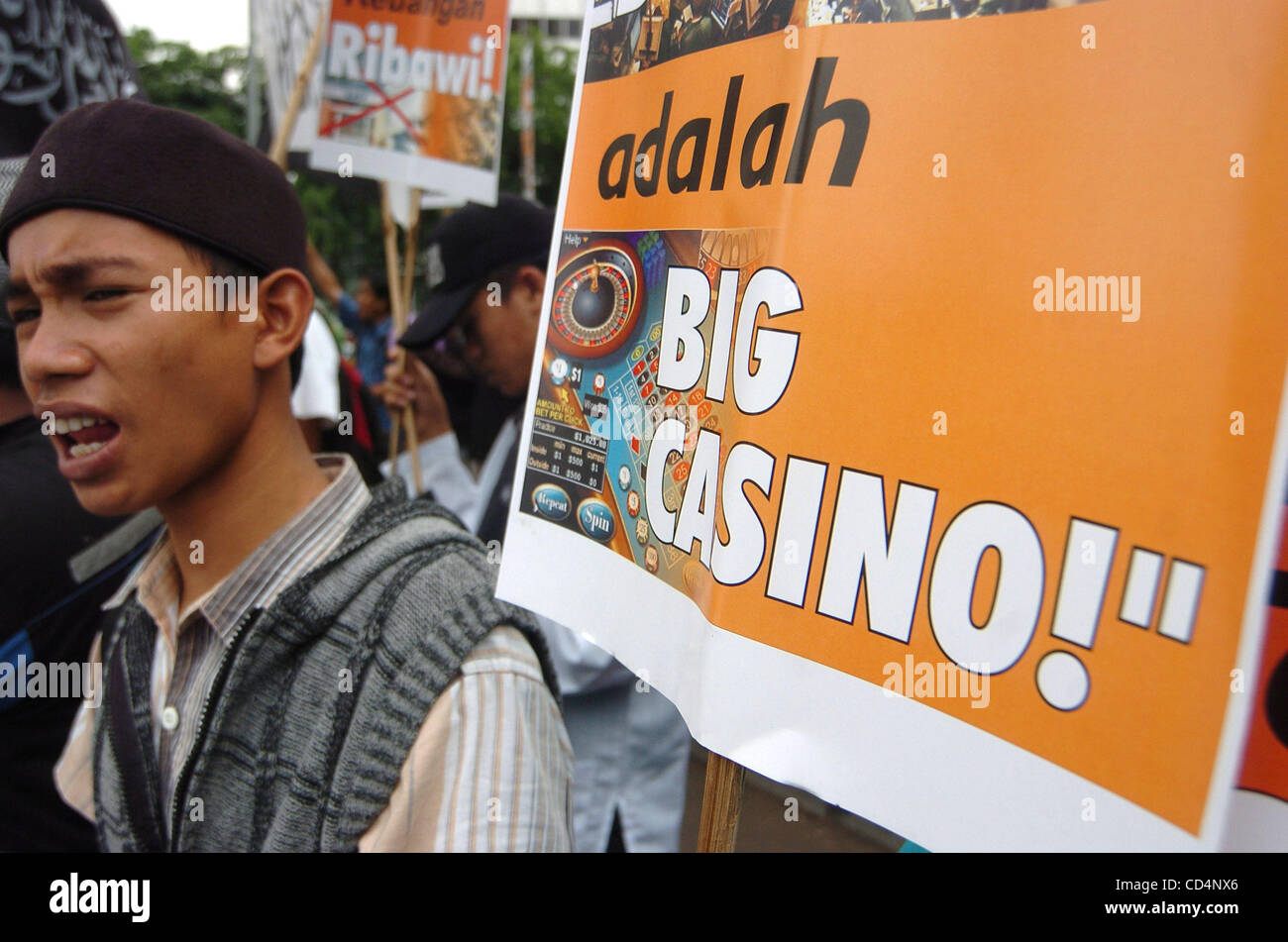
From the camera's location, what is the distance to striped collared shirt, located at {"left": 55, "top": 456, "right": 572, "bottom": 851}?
114 centimetres

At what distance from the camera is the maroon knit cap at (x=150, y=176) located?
135 cm

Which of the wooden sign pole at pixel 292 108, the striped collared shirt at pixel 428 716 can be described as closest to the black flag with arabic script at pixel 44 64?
the wooden sign pole at pixel 292 108

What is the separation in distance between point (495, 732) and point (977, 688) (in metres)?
0.65

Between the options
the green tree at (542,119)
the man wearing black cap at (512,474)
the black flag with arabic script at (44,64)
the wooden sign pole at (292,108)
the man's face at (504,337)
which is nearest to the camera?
the black flag with arabic script at (44,64)

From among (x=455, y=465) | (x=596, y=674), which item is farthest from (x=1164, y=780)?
(x=455, y=465)

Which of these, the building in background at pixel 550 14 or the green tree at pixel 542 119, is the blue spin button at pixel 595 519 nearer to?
the green tree at pixel 542 119

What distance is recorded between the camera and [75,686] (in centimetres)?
182

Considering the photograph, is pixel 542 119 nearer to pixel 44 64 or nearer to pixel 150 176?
pixel 44 64

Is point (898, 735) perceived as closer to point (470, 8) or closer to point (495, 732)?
point (495, 732)

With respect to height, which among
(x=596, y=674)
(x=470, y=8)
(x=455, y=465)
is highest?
(x=470, y=8)

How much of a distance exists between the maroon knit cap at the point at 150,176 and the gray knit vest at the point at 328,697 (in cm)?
51

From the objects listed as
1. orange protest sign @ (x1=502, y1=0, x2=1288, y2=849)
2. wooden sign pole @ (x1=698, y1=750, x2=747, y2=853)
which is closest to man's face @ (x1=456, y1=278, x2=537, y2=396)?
orange protest sign @ (x1=502, y1=0, x2=1288, y2=849)

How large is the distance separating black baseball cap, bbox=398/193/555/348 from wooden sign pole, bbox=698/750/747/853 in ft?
7.34

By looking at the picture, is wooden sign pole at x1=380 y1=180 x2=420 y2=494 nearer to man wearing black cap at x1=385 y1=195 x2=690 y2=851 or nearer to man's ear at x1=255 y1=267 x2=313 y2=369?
man wearing black cap at x1=385 y1=195 x2=690 y2=851
